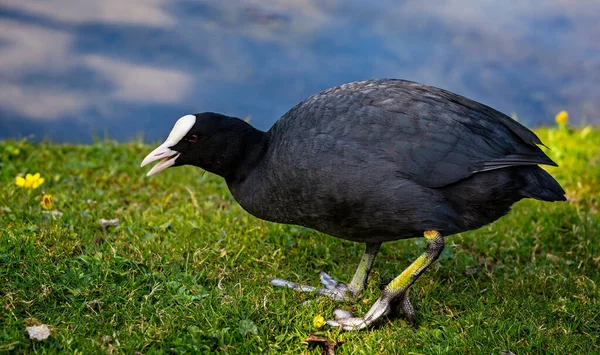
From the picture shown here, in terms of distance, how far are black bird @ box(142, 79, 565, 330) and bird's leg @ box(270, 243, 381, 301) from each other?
0.07 metres

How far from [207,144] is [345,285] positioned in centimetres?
132

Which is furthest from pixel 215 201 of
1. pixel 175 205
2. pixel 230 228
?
pixel 230 228

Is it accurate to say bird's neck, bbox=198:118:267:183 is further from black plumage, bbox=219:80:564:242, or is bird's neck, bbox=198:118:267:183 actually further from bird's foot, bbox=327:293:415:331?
bird's foot, bbox=327:293:415:331

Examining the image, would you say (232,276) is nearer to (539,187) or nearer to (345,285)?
(345,285)

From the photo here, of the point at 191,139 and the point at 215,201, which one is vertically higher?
the point at 191,139

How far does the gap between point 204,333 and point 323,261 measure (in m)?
1.42

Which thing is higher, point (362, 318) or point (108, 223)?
point (362, 318)

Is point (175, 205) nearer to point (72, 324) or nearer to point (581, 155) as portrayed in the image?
point (72, 324)

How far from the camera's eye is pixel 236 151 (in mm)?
4059

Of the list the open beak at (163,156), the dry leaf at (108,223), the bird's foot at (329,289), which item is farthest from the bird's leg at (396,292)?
the dry leaf at (108,223)

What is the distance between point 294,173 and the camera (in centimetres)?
379

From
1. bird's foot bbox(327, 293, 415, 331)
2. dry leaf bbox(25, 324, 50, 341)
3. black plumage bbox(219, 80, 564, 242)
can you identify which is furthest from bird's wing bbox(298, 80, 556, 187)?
dry leaf bbox(25, 324, 50, 341)

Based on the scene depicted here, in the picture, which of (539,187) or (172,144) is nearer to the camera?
(539,187)

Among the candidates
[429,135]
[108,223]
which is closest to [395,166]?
[429,135]
